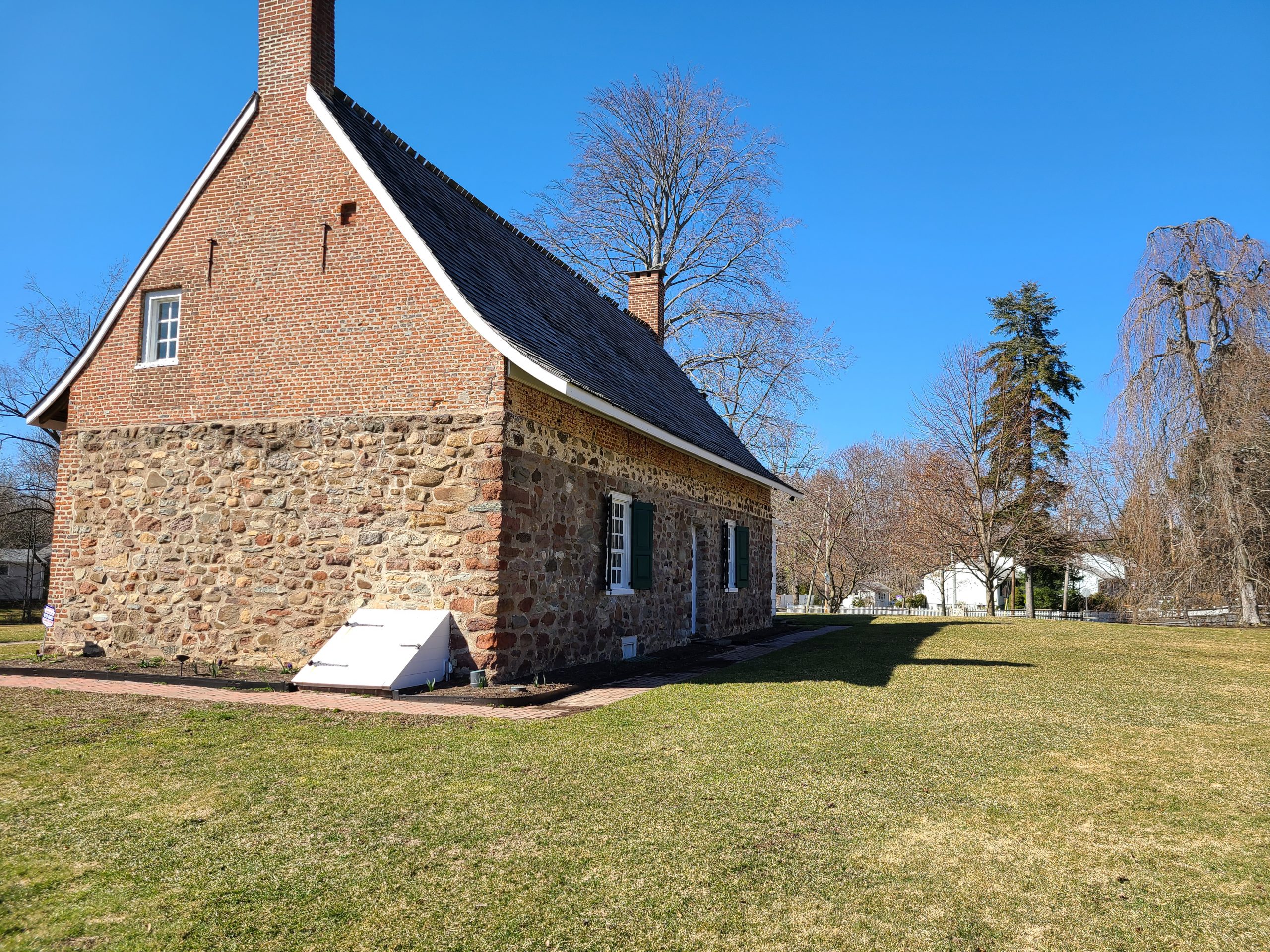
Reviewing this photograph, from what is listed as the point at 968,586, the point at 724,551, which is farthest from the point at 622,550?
the point at 968,586

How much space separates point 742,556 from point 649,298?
6.58m

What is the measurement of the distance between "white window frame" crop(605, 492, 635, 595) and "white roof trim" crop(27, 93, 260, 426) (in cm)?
A: 646

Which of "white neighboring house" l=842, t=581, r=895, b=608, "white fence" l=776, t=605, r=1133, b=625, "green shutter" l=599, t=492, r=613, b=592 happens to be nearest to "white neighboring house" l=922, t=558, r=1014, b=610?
"white fence" l=776, t=605, r=1133, b=625

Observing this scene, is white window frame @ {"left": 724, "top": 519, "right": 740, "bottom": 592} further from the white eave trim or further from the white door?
the white eave trim

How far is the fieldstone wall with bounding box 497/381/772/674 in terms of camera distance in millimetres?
8945

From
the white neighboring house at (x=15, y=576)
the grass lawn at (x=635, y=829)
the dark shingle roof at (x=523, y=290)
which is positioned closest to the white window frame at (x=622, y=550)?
the dark shingle roof at (x=523, y=290)

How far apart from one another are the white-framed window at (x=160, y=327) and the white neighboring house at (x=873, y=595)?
4820 cm

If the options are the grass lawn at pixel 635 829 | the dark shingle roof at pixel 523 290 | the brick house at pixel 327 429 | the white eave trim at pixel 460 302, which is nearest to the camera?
the grass lawn at pixel 635 829

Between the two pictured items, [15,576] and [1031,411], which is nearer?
[1031,411]

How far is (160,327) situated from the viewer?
Result: 11.0 metres

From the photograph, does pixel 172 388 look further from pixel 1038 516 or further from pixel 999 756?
pixel 1038 516

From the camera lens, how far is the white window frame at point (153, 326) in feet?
35.5

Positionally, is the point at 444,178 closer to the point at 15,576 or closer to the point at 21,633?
the point at 21,633

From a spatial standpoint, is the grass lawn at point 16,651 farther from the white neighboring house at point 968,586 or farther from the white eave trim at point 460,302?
the white neighboring house at point 968,586
